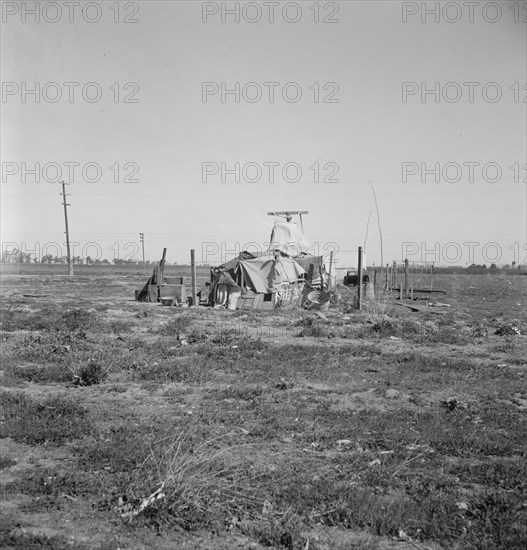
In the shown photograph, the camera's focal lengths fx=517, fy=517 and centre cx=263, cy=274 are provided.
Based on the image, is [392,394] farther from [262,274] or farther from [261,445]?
[262,274]

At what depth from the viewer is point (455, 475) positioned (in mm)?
4121

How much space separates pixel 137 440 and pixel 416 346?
6917mm

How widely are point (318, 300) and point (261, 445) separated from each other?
42.4 feet

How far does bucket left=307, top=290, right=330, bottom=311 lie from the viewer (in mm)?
17155

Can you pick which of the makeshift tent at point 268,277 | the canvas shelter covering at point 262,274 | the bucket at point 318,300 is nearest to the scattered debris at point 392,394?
the bucket at point 318,300

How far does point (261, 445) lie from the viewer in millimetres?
4738

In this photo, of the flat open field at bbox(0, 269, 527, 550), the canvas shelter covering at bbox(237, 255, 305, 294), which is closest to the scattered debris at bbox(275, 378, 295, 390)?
the flat open field at bbox(0, 269, 527, 550)

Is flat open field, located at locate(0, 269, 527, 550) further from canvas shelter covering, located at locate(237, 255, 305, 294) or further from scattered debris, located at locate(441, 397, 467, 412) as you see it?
canvas shelter covering, located at locate(237, 255, 305, 294)

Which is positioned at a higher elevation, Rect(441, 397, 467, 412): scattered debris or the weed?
the weed

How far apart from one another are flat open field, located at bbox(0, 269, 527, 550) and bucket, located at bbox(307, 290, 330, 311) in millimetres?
6958

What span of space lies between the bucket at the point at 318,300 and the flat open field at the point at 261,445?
6958 mm

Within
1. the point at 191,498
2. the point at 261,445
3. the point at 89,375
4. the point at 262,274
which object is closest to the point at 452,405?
the point at 261,445

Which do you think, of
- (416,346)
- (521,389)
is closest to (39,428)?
(521,389)

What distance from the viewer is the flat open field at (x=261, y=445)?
10.7ft
